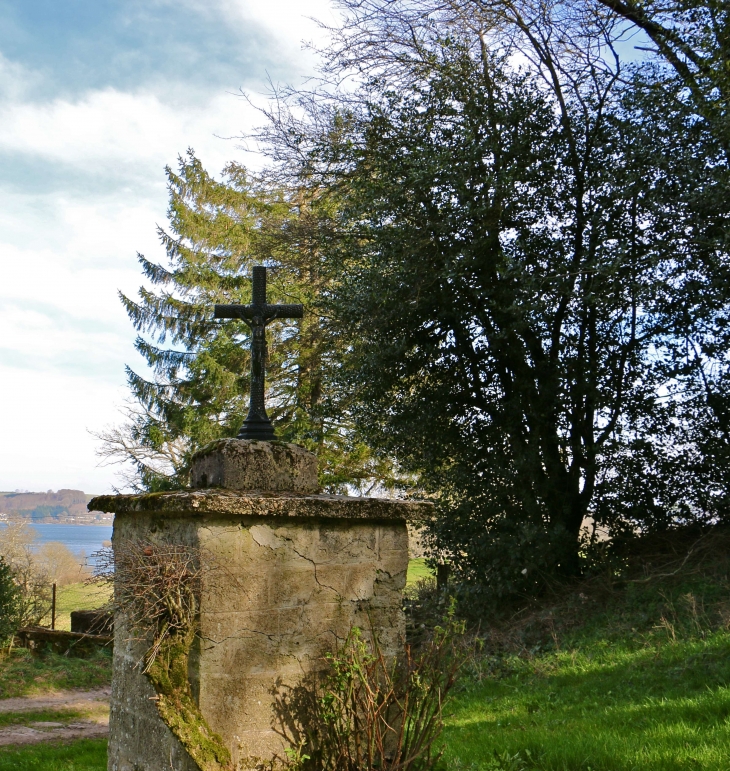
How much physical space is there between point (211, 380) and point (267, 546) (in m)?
14.3

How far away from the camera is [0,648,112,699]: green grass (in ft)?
35.1

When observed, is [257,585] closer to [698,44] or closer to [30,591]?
[698,44]

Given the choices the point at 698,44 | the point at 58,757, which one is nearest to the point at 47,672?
the point at 58,757

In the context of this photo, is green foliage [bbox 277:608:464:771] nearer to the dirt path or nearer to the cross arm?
the cross arm

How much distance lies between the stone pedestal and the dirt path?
16.3 ft


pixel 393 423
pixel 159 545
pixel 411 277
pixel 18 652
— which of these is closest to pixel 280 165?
pixel 411 277

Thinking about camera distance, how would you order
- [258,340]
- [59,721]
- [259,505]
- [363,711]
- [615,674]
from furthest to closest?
1. [59,721]
2. [615,674]
3. [258,340]
4. [363,711]
5. [259,505]

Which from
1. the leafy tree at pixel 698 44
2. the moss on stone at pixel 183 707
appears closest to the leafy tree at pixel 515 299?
the leafy tree at pixel 698 44

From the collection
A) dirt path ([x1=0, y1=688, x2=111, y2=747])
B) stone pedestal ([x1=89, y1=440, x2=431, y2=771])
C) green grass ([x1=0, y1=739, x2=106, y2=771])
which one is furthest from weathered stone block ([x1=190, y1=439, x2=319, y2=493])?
dirt path ([x1=0, y1=688, x2=111, y2=747])

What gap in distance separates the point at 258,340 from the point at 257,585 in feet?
5.44

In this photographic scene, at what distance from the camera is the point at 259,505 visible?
3582 mm

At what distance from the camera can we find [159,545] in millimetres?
Result: 3637

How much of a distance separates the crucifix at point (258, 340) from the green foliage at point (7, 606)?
955cm

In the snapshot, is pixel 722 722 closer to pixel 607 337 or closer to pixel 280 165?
pixel 607 337
